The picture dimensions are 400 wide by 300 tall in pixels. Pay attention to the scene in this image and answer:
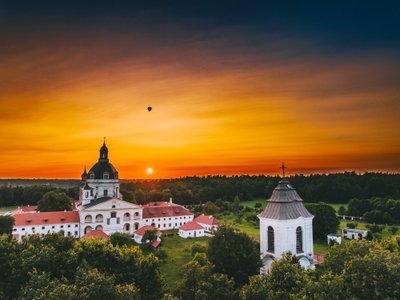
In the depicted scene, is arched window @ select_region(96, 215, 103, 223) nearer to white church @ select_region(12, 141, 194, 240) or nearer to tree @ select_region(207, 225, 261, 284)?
white church @ select_region(12, 141, 194, 240)

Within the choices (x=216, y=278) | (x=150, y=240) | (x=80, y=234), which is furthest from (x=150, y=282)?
(x=80, y=234)

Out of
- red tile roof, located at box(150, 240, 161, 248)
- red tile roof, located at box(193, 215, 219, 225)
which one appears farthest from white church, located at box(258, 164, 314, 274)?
red tile roof, located at box(193, 215, 219, 225)

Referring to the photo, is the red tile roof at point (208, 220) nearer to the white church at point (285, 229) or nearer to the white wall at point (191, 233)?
the white wall at point (191, 233)

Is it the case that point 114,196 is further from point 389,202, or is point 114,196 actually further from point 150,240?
point 389,202

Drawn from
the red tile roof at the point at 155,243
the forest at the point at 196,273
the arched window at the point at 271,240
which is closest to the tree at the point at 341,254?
the forest at the point at 196,273

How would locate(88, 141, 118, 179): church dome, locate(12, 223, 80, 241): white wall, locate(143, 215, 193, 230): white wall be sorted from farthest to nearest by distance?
locate(143, 215, 193, 230): white wall < locate(88, 141, 118, 179): church dome < locate(12, 223, 80, 241): white wall

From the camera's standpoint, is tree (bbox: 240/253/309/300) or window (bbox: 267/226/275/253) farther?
window (bbox: 267/226/275/253)

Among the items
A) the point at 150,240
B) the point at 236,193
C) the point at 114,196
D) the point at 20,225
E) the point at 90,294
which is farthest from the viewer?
the point at 236,193
